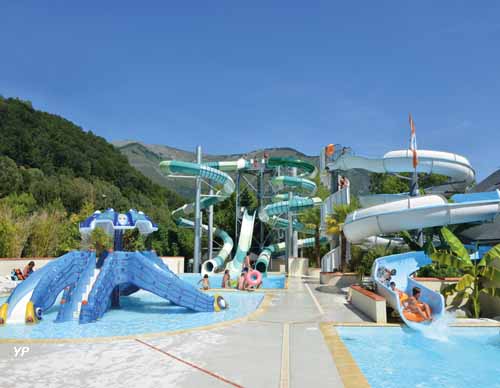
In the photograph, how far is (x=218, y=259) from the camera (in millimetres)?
29094

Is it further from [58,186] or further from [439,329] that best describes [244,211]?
[58,186]

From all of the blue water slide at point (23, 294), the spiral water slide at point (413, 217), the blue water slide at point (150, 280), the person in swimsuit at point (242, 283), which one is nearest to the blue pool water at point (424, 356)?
the spiral water slide at point (413, 217)

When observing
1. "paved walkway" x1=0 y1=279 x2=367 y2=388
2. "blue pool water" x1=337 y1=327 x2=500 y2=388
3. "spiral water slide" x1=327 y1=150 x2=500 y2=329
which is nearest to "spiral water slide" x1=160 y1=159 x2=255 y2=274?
"spiral water slide" x1=327 y1=150 x2=500 y2=329

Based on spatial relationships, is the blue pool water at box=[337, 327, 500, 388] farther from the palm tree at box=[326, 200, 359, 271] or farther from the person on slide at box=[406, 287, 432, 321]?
the palm tree at box=[326, 200, 359, 271]

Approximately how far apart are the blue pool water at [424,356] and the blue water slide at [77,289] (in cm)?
622

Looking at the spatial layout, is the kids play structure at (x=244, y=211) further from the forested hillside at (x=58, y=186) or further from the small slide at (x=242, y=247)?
the forested hillside at (x=58, y=186)

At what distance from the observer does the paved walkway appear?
5.24m

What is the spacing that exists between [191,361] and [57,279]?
248 inches

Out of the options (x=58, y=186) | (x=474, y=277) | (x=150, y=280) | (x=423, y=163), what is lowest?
(x=150, y=280)

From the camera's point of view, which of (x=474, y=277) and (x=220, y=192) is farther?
(x=220, y=192)

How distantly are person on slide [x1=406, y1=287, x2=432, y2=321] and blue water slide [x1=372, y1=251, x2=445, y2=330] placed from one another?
156 mm

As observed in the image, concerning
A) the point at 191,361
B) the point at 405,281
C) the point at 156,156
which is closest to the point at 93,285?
the point at 191,361

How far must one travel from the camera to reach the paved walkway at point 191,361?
5238 millimetres

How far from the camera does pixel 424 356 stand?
23.7 feet
